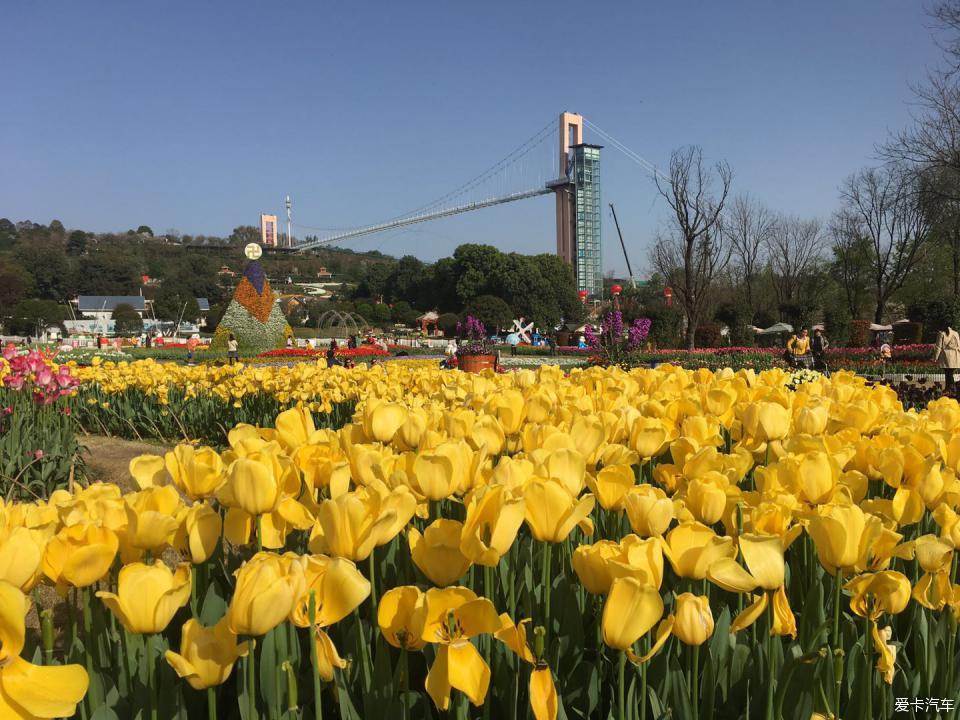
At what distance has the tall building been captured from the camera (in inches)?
5778

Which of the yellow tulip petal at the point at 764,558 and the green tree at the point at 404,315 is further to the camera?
the green tree at the point at 404,315

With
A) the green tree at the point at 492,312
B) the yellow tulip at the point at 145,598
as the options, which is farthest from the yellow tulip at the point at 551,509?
the green tree at the point at 492,312

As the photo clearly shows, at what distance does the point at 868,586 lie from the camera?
3.73 ft

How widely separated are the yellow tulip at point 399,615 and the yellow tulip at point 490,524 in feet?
0.37

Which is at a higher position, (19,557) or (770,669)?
(19,557)

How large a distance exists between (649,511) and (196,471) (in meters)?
0.87

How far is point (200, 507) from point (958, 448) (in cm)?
164

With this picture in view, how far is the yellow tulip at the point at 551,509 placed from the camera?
118 cm

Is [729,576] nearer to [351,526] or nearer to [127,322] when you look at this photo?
[351,526]

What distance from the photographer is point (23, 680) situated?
834 mm

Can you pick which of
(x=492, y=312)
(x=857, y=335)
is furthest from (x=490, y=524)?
(x=492, y=312)

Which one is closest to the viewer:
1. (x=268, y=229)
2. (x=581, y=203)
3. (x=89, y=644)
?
(x=89, y=644)

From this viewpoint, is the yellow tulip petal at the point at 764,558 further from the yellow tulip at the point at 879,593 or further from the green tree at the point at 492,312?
the green tree at the point at 492,312

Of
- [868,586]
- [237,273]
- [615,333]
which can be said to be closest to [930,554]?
[868,586]
